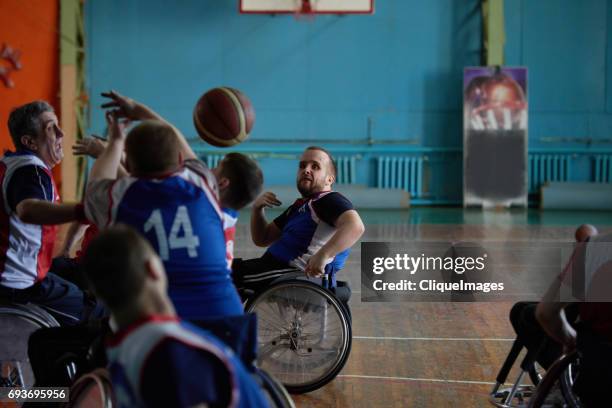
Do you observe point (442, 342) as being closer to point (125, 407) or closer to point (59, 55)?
point (125, 407)

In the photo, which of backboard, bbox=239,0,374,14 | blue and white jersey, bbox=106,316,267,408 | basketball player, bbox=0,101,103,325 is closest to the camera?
blue and white jersey, bbox=106,316,267,408

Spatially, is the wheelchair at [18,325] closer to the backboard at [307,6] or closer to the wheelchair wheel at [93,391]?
the wheelchair wheel at [93,391]

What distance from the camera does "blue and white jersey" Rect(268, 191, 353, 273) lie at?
414cm

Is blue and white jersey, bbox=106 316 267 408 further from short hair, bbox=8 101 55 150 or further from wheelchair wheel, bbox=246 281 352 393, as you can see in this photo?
wheelchair wheel, bbox=246 281 352 393

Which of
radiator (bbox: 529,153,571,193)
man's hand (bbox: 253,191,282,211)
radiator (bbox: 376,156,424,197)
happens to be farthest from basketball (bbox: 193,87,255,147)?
radiator (bbox: 529,153,571,193)

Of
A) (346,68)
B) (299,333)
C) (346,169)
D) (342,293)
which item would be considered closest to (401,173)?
(346,169)

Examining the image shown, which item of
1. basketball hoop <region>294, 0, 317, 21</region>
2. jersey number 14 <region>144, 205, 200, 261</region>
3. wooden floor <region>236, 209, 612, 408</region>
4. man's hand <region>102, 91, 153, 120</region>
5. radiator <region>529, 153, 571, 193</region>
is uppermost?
basketball hoop <region>294, 0, 317, 21</region>

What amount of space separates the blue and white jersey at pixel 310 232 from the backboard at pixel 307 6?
885cm

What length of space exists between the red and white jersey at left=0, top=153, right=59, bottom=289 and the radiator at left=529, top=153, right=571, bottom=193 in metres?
11.0

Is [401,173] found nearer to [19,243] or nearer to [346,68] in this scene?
[346,68]

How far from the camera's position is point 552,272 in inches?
302

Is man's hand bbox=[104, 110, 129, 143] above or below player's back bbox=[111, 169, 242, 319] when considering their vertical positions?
above

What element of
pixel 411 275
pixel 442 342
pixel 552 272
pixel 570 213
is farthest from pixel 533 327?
pixel 570 213

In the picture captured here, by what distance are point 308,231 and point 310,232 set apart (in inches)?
0.5
